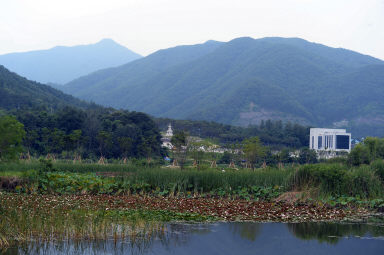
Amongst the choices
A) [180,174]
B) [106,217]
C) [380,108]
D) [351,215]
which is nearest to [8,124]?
[180,174]

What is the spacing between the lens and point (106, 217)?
12.0m

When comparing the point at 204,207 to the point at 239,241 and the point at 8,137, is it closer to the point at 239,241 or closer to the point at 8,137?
the point at 239,241

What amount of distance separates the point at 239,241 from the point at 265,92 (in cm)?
13399

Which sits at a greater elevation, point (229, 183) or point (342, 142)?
point (342, 142)

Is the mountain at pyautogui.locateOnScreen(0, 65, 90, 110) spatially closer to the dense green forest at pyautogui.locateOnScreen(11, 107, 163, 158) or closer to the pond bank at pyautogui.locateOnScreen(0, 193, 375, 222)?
the dense green forest at pyautogui.locateOnScreen(11, 107, 163, 158)

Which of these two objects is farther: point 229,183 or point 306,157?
point 306,157

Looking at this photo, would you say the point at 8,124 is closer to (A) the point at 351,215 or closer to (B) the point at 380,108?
(A) the point at 351,215

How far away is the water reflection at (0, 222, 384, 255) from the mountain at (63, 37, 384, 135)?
114286mm

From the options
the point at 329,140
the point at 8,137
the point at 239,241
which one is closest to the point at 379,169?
the point at 239,241

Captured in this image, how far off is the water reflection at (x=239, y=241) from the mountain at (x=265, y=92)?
375 feet

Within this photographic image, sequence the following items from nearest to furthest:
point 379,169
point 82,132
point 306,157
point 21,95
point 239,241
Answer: point 239,241, point 379,169, point 306,157, point 82,132, point 21,95

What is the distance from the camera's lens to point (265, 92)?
142875 mm

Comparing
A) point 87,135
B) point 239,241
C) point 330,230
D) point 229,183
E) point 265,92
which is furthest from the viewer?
point 265,92

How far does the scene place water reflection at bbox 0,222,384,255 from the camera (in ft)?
32.9
